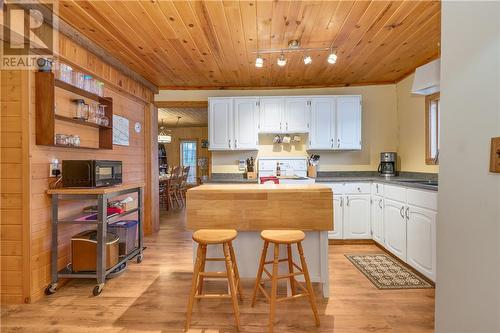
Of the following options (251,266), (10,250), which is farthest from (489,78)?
(10,250)

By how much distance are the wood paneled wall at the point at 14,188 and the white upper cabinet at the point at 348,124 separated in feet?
12.1

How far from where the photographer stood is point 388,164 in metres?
3.99

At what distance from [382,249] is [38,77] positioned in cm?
412

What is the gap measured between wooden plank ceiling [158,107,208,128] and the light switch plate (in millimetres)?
6086

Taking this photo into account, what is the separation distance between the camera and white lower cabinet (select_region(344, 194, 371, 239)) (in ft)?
11.8

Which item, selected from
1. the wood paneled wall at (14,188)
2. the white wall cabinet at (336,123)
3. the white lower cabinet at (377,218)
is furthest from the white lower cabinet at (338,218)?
the wood paneled wall at (14,188)

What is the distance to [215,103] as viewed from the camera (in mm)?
4078

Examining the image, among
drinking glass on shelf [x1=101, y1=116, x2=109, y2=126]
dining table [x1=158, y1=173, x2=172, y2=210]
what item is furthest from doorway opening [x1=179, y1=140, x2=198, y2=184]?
drinking glass on shelf [x1=101, y1=116, x2=109, y2=126]

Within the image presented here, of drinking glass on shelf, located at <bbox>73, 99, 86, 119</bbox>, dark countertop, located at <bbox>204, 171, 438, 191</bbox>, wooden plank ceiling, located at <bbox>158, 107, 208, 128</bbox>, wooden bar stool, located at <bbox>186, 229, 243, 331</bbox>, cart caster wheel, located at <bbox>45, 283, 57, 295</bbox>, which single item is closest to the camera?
wooden bar stool, located at <bbox>186, 229, 243, 331</bbox>

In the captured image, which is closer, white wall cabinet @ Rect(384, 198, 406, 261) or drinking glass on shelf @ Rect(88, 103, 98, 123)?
drinking glass on shelf @ Rect(88, 103, 98, 123)

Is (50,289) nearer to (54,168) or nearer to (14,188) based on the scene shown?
(14,188)

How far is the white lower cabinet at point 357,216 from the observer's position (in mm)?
3588

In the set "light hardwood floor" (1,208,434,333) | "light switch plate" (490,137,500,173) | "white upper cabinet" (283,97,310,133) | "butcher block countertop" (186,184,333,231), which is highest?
"white upper cabinet" (283,97,310,133)

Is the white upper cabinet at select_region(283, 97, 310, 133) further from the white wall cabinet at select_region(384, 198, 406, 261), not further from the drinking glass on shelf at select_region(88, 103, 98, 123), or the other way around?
the drinking glass on shelf at select_region(88, 103, 98, 123)
